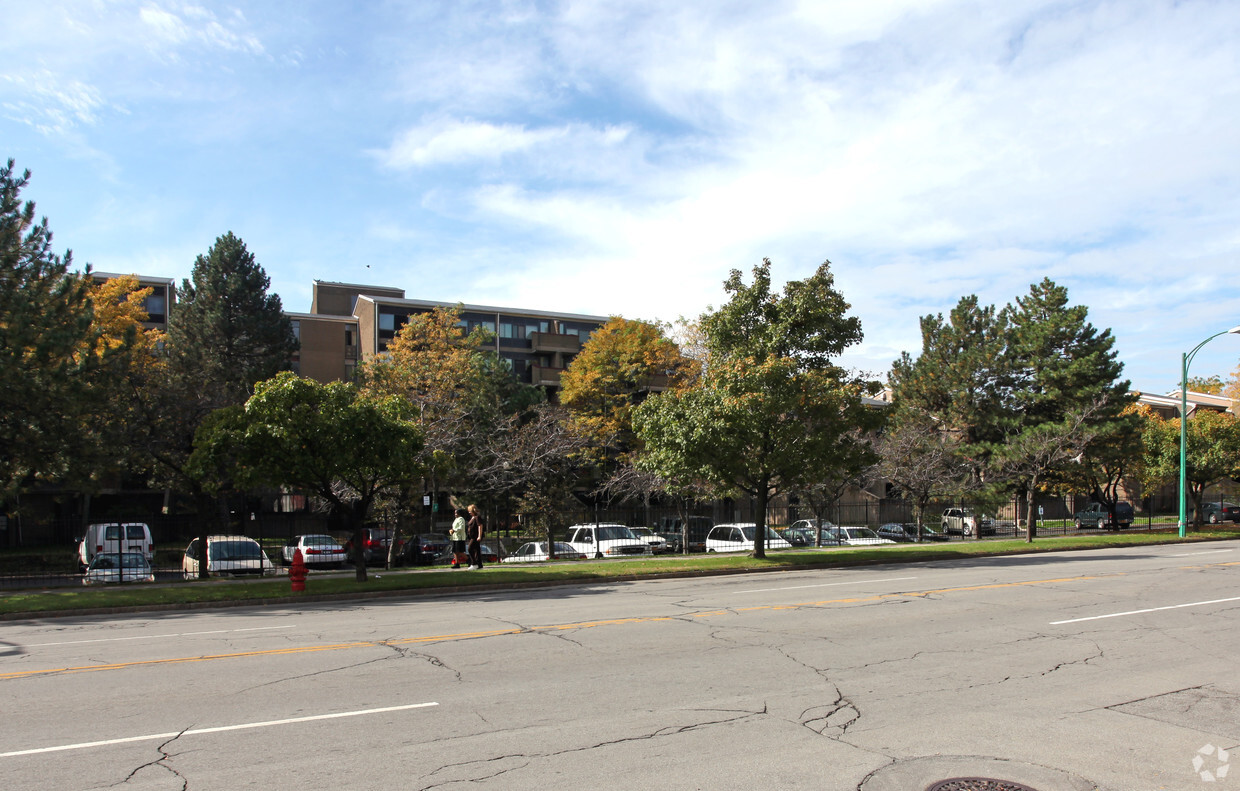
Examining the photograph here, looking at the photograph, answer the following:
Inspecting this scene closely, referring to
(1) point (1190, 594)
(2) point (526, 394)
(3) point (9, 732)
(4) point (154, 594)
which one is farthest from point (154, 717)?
(2) point (526, 394)

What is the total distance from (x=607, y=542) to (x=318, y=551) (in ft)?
33.6

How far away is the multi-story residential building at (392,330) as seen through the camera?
57.2 m

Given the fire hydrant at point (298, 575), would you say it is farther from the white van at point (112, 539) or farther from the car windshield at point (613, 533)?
the car windshield at point (613, 533)

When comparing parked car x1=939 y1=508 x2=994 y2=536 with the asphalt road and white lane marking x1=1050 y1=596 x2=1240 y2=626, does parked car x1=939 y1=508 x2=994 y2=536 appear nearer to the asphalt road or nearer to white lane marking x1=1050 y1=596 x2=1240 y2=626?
white lane marking x1=1050 y1=596 x2=1240 y2=626

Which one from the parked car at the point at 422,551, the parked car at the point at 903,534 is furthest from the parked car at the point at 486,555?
the parked car at the point at 903,534

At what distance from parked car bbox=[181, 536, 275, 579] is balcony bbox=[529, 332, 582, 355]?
117 ft

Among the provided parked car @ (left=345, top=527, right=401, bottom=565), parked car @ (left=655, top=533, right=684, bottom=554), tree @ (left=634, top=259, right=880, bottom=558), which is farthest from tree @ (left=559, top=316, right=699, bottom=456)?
tree @ (left=634, top=259, right=880, bottom=558)

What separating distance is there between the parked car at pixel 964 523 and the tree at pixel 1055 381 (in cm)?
322

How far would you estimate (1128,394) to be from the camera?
1626 inches

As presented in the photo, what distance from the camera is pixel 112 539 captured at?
26.3m

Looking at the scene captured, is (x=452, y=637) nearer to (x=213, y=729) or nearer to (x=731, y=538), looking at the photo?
(x=213, y=729)

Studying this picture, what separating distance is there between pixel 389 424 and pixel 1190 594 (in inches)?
660

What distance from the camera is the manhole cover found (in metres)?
5.39

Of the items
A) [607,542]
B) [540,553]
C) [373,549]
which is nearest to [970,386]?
[607,542]
